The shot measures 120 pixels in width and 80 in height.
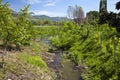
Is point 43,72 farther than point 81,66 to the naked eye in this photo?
No

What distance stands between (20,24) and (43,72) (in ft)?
23.0

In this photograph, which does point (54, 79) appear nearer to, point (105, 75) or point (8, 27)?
point (105, 75)

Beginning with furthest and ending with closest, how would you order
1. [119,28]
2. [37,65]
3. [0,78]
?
[37,65], [0,78], [119,28]

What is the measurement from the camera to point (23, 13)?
97.8 feet

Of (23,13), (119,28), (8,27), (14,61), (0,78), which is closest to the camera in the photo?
(119,28)

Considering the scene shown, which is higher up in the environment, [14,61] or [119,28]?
[119,28]

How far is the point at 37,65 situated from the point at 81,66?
7081mm

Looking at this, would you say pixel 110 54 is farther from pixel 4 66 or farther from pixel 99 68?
pixel 4 66

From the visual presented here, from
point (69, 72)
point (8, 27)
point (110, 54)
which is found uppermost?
point (8, 27)

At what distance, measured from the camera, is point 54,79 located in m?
31.7

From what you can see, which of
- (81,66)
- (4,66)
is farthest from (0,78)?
(81,66)

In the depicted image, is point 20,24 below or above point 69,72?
above

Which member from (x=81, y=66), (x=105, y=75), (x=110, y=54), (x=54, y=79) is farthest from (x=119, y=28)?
(x=81, y=66)

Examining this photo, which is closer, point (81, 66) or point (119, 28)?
point (119, 28)
